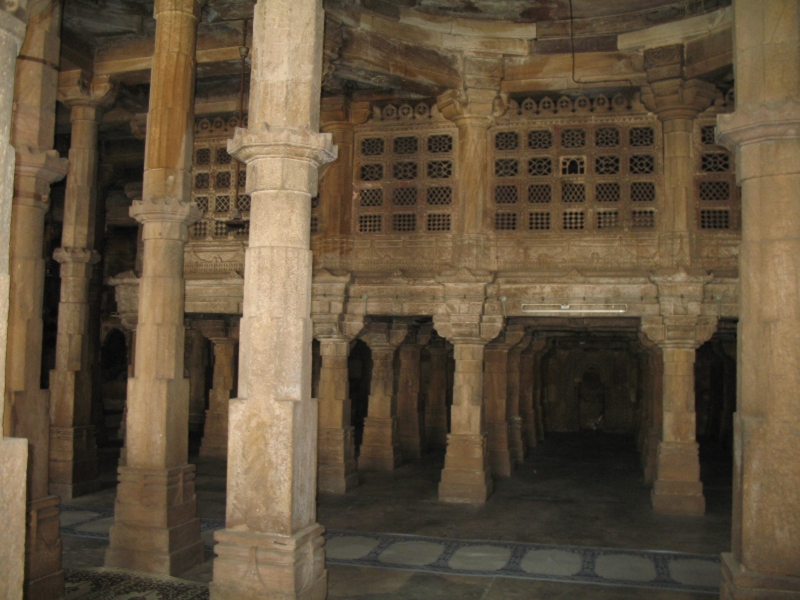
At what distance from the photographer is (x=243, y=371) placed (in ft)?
18.5

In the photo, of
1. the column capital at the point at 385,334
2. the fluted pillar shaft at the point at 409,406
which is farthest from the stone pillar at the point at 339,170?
the fluted pillar shaft at the point at 409,406

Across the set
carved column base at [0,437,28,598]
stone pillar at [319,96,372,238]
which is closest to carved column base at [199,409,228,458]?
stone pillar at [319,96,372,238]

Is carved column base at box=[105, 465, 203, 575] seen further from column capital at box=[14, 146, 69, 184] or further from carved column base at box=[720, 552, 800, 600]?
carved column base at box=[720, 552, 800, 600]

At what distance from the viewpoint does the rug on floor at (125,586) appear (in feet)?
22.2

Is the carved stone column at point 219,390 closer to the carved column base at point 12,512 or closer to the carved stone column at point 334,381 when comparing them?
the carved stone column at point 334,381

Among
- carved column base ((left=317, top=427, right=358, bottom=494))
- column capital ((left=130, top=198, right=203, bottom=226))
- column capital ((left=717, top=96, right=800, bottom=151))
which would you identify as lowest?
carved column base ((left=317, top=427, right=358, bottom=494))

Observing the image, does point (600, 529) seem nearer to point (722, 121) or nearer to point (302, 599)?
point (302, 599)

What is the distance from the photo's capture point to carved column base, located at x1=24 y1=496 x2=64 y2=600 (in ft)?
20.7

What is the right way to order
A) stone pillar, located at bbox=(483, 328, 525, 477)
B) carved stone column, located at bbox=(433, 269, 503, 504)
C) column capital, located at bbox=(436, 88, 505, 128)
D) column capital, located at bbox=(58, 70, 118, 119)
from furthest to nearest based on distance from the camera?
stone pillar, located at bbox=(483, 328, 525, 477)
column capital, located at bbox=(58, 70, 118, 119)
column capital, located at bbox=(436, 88, 505, 128)
carved stone column, located at bbox=(433, 269, 503, 504)

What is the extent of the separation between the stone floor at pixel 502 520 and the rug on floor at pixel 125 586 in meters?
0.44

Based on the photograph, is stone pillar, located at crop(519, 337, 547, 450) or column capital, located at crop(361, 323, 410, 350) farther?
stone pillar, located at crop(519, 337, 547, 450)

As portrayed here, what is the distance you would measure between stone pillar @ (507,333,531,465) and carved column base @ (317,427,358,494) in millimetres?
4333

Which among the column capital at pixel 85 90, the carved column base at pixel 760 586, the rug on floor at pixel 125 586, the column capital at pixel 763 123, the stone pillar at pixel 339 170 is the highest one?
the column capital at pixel 85 90

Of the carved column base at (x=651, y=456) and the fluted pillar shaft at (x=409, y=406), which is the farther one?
the fluted pillar shaft at (x=409, y=406)
